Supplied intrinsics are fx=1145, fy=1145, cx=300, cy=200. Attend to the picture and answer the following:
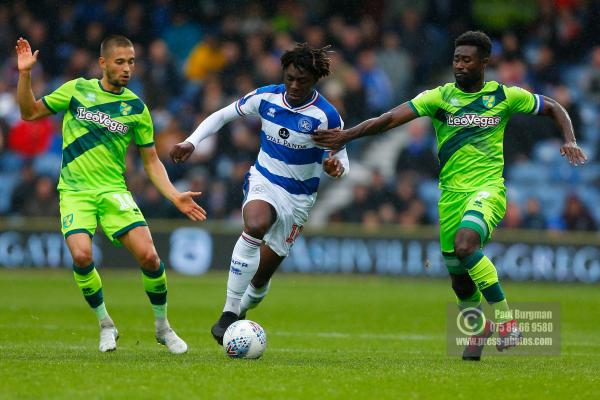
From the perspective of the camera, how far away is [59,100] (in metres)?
9.78

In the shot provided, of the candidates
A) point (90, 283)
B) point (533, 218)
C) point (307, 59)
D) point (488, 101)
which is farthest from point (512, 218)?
point (90, 283)

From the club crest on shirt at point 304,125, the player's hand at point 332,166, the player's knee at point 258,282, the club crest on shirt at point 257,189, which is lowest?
the player's knee at point 258,282

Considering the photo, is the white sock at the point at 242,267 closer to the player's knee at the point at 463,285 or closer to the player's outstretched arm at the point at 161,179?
the player's outstretched arm at the point at 161,179

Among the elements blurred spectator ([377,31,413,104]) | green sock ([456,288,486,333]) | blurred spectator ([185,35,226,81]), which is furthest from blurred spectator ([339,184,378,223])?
green sock ([456,288,486,333])

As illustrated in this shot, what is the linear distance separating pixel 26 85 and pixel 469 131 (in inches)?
149

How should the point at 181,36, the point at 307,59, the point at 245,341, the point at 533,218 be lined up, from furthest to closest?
the point at 181,36
the point at 533,218
the point at 307,59
the point at 245,341

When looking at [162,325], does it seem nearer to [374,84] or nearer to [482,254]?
[482,254]

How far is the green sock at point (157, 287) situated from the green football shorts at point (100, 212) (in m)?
0.39

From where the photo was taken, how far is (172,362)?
891 cm

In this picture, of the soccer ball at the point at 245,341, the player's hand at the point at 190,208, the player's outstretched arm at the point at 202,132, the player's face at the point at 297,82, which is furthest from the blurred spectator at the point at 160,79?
the soccer ball at the point at 245,341

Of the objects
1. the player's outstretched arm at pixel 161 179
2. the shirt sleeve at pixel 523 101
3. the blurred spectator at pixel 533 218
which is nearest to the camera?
the player's outstretched arm at pixel 161 179

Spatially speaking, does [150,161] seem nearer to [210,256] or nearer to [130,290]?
[130,290]

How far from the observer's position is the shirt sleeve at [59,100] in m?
9.77

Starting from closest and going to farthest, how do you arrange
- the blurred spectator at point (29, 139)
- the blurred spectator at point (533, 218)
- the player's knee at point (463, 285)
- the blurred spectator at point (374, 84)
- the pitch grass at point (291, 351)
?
1. the pitch grass at point (291, 351)
2. the player's knee at point (463, 285)
3. the blurred spectator at point (533, 218)
4. the blurred spectator at point (29, 139)
5. the blurred spectator at point (374, 84)
